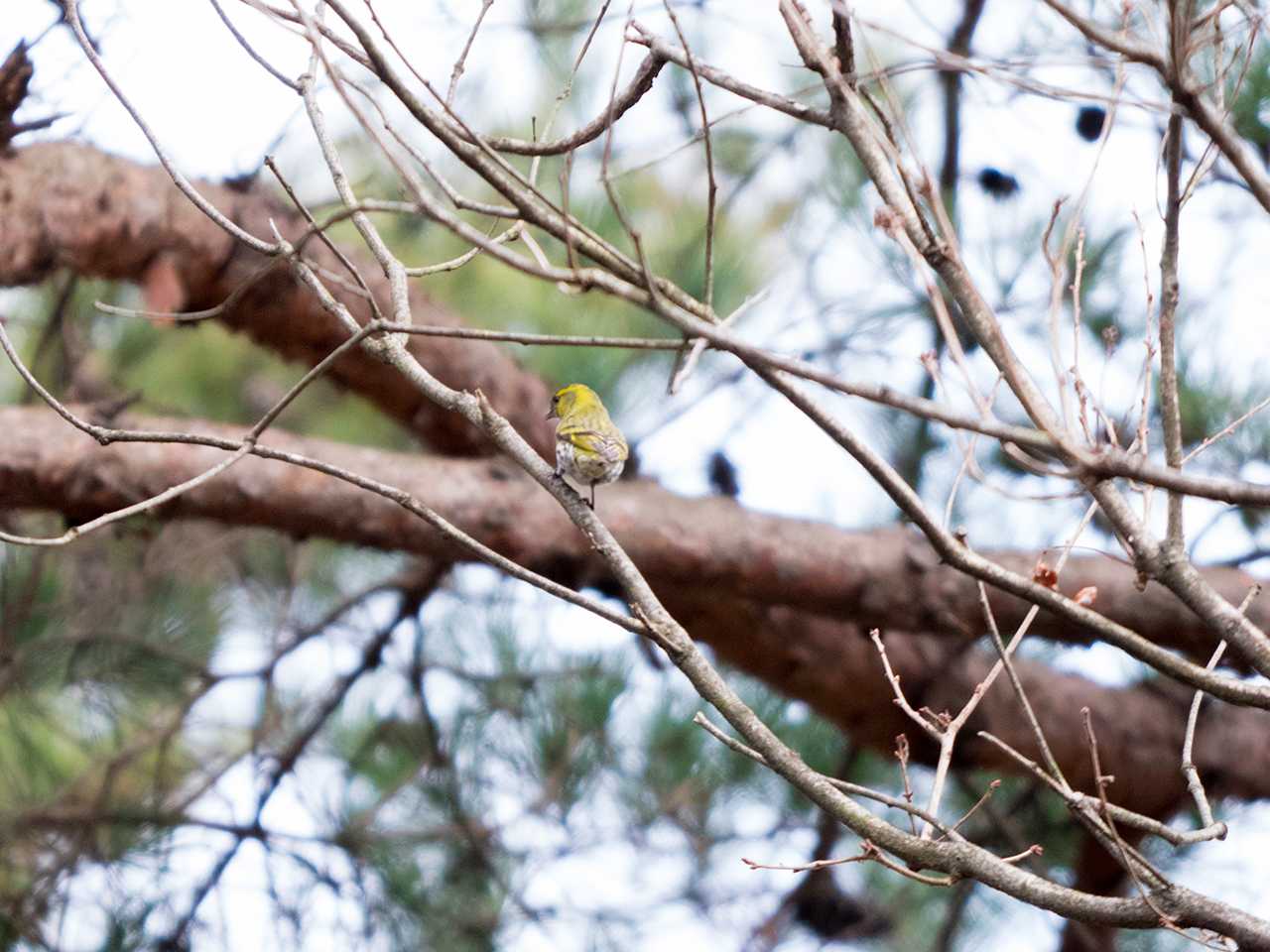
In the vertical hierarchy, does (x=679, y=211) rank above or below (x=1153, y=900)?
below

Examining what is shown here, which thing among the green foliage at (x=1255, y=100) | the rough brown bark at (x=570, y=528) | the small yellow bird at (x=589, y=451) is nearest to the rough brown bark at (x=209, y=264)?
the rough brown bark at (x=570, y=528)

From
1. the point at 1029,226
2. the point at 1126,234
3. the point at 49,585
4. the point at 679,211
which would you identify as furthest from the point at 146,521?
the point at 1126,234

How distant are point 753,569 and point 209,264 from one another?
1.25 metres

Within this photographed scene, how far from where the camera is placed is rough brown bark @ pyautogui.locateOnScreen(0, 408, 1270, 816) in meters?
2.56

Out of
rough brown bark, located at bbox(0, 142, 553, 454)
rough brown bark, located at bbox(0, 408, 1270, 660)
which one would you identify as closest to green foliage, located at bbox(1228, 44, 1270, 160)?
rough brown bark, located at bbox(0, 408, 1270, 660)

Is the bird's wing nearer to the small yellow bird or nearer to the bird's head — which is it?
the small yellow bird

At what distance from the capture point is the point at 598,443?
7.41ft

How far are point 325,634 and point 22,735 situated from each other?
0.71 metres

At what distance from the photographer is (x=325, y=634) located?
3533mm

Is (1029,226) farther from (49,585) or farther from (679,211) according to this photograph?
(49,585)

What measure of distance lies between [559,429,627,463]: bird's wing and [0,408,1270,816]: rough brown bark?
443 millimetres

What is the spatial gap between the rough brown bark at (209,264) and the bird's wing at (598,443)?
662mm

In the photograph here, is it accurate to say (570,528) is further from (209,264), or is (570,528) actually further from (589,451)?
(209,264)

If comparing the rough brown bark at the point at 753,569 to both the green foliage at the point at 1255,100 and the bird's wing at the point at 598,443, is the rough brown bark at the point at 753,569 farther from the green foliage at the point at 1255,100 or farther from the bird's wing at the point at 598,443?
the green foliage at the point at 1255,100
